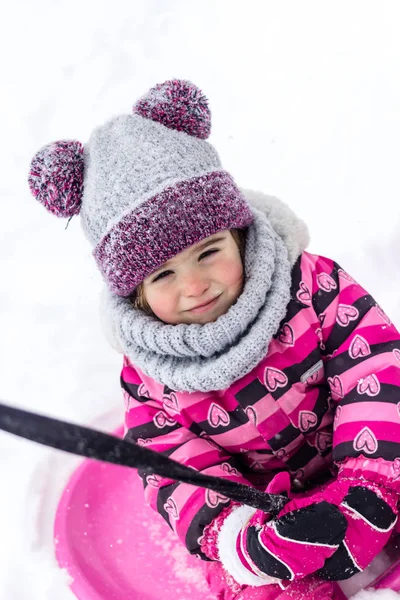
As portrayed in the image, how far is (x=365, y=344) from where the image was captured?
3.71 ft

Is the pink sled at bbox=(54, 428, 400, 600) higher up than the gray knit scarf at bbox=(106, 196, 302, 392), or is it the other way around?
the gray knit scarf at bbox=(106, 196, 302, 392)

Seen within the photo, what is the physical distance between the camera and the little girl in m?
1.02

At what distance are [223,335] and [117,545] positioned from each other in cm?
56

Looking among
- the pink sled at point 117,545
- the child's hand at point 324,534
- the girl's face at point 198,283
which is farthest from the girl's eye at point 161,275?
the pink sled at point 117,545

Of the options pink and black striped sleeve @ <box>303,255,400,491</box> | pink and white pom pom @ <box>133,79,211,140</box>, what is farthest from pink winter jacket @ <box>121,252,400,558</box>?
pink and white pom pom @ <box>133,79,211,140</box>

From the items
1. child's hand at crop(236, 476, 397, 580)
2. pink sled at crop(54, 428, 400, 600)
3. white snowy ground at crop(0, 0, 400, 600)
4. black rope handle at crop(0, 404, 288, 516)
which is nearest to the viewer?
black rope handle at crop(0, 404, 288, 516)

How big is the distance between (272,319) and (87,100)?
1.56m

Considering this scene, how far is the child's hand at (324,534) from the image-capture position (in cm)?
97

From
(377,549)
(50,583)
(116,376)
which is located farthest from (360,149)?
(50,583)

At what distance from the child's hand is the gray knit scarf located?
228 millimetres

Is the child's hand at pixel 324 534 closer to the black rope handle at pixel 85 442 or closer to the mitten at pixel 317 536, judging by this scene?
the mitten at pixel 317 536

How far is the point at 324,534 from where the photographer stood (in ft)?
→ 3.18

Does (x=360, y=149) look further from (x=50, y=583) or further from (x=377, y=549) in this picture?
(x=50, y=583)

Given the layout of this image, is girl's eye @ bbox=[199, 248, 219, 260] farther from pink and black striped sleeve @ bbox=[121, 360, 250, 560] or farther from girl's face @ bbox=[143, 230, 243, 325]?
pink and black striped sleeve @ bbox=[121, 360, 250, 560]
